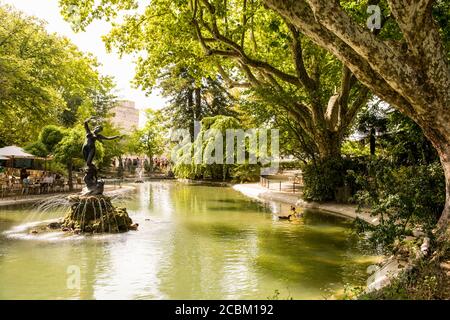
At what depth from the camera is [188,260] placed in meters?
10.3

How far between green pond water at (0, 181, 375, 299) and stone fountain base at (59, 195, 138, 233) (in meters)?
0.63

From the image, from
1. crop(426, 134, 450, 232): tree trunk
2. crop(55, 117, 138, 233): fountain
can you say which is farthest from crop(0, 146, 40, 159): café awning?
crop(426, 134, 450, 232): tree trunk

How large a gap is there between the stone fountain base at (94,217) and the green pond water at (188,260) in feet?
2.07

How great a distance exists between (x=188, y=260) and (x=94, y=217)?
523cm

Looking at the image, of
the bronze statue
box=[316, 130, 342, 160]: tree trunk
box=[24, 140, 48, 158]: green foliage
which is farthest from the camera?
box=[24, 140, 48, 158]: green foliage

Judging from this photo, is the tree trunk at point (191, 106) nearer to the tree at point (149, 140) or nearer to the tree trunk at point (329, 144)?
the tree at point (149, 140)

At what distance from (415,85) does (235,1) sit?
51.6ft

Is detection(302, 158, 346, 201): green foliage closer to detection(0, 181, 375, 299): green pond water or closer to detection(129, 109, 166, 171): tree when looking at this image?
detection(0, 181, 375, 299): green pond water

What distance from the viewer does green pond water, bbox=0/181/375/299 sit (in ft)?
26.4

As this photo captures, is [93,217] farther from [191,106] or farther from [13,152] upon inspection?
[191,106]

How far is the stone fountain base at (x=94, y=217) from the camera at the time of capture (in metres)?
13.8

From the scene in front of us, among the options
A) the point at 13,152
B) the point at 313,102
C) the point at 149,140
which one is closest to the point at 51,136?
the point at 13,152

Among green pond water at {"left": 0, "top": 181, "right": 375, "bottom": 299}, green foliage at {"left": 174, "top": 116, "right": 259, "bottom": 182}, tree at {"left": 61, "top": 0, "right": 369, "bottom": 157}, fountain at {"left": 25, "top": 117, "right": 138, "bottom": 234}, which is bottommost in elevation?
green pond water at {"left": 0, "top": 181, "right": 375, "bottom": 299}

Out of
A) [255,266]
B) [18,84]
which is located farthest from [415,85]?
[18,84]
